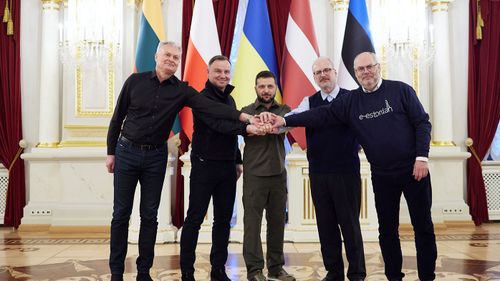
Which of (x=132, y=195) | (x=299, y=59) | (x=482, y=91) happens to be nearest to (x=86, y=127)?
(x=299, y=59)

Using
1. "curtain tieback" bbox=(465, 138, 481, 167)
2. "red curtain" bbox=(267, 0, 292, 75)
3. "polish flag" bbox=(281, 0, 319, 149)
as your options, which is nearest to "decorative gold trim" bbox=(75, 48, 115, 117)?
"red curtain" bbox=(267, 0, 292, 75)

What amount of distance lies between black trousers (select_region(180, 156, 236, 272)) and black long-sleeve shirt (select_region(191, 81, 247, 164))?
5cm

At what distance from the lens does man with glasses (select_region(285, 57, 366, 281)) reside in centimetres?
307

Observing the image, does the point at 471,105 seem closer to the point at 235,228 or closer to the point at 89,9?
the point at 235,228

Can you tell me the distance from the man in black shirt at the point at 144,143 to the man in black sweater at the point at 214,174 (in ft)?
0.35

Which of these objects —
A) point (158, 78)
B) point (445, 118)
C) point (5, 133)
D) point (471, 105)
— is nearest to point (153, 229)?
point (158, 78)

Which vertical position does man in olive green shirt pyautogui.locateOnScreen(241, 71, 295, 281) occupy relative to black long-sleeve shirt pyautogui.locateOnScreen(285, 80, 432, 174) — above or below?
below

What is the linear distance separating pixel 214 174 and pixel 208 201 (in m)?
0.19

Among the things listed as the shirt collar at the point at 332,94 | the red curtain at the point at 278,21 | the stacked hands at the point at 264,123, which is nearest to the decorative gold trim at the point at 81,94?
the red curtain at the point at 278,21

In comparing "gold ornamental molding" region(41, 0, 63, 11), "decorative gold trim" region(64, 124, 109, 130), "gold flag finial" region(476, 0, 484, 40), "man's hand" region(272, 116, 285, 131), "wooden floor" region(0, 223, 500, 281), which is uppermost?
"gold ornamental molding" region(41, 0, 63, 11)

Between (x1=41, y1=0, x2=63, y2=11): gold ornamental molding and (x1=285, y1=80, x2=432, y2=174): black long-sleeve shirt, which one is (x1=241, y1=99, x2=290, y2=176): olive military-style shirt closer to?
(x1=285, y1=80, x2=432, y2=174): black long-sleeve shirt

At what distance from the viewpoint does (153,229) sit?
10.2ft

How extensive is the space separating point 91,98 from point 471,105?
4803 millimetres

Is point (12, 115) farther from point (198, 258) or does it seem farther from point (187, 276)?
point (187, 276)
